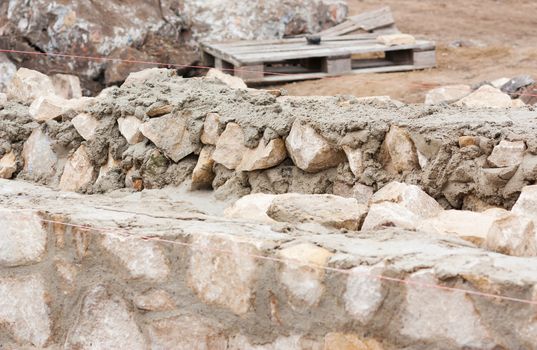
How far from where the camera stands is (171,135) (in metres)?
4.74

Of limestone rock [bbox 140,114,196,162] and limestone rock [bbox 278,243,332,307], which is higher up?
limestone rock [bbox 140,114,196,162]

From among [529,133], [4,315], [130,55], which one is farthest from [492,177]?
[130,55]

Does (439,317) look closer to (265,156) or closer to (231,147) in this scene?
(265,156)

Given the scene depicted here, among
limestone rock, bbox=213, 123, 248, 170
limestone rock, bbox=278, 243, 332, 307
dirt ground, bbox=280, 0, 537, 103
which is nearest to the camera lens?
limestone rock, bbox=278, 243, 332, 307

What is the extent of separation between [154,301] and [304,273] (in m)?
0.62

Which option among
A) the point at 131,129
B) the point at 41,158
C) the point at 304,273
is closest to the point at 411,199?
the point at 304,273

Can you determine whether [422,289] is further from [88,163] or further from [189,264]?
[88,163]

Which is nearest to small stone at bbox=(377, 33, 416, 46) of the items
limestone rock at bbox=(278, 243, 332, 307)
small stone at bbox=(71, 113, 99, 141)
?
small stone at bbox=(71, 113, 99, 141)

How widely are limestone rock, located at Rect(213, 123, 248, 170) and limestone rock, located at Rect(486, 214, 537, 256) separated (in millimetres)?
1646

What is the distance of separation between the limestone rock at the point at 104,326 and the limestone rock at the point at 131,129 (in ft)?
4.78

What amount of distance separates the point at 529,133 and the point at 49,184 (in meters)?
2.51

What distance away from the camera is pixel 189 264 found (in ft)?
11.0

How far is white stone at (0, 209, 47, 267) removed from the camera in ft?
11.9

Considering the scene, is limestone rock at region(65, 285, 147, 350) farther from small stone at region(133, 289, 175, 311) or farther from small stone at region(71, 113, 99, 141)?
small stone at region(71, 113, 99, 141)
